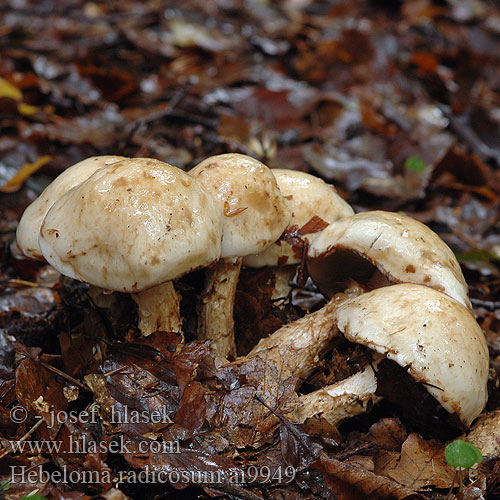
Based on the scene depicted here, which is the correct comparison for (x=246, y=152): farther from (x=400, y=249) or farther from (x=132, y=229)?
(x=132, y=229)

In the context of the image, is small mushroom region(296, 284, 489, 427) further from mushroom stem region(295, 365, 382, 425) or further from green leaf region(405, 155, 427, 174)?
green leaf region(405, 155, 427, 174)

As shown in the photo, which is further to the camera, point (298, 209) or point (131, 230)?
point (298, 209)

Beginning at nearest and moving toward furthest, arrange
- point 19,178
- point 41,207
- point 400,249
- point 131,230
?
1. point 131,230
2. point 400,249
3. point 41,207
4. point 19,178

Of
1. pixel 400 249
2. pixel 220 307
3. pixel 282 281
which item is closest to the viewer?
pixel 400 249

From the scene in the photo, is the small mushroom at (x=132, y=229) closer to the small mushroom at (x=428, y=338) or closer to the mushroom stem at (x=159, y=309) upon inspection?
the mushroom stem at (x=159, y=309)

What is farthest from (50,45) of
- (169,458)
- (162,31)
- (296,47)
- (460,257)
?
(169,458)

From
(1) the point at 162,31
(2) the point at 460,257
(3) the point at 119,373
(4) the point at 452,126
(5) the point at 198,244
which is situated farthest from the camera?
(1) the point at 162,31

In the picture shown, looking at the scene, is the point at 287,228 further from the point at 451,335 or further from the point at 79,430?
the point at 79,430

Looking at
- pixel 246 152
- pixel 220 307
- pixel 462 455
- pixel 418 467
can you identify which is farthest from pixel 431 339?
pixel 246 152
